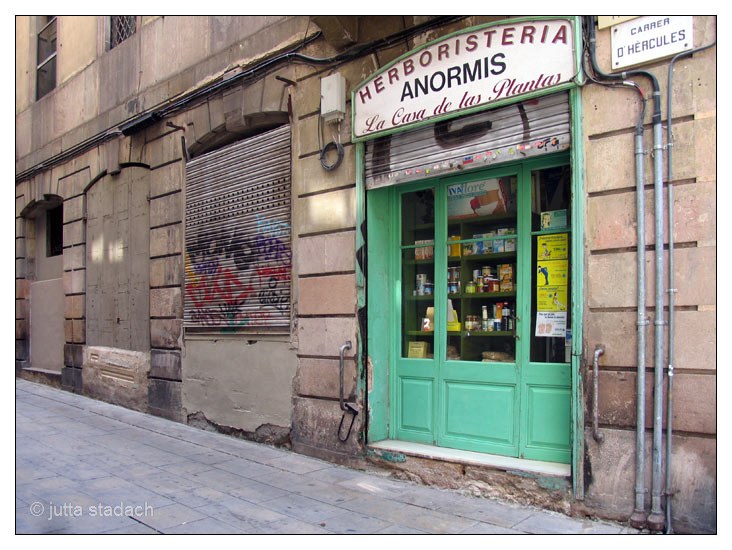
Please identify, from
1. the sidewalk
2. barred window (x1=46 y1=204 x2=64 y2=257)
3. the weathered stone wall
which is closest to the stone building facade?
the weathered stone wall

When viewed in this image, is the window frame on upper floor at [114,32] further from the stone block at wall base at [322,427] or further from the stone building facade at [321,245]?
the stone block at wall base at [322,427]

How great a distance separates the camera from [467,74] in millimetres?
5383

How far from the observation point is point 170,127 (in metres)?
8.88

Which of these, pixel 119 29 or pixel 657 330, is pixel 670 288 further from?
pixel 119 29

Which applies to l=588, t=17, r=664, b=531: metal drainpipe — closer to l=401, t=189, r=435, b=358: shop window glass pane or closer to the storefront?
the storefront

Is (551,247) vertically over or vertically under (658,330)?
over

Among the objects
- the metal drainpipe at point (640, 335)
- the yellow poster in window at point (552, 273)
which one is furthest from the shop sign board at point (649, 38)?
the yellow poster in window at point (552, 273)

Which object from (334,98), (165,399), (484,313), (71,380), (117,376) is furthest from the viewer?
(71,380)

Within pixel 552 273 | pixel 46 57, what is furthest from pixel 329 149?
pixel 46 57

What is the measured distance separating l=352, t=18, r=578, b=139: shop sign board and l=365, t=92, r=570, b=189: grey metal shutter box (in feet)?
0.44

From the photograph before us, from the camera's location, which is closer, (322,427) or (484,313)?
(484,313)

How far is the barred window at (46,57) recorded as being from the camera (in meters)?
12.9

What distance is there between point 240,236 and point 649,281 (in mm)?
4984

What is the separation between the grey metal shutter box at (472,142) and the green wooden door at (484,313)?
0.97 ft
